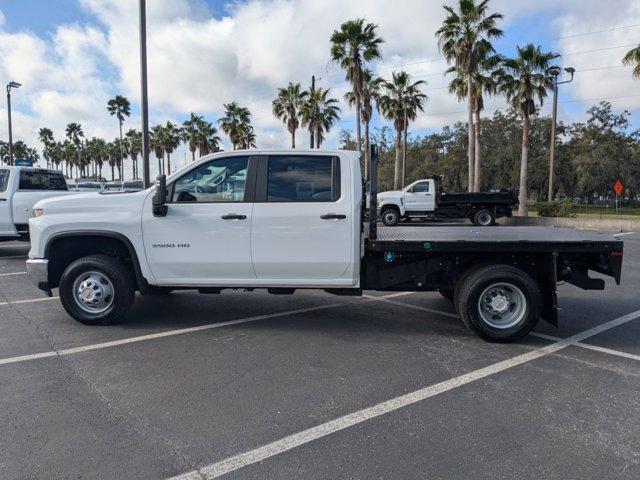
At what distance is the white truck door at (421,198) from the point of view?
74.4ft

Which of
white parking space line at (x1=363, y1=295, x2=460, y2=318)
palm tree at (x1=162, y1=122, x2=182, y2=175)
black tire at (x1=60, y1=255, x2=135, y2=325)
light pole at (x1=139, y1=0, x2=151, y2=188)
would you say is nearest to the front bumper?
black tire at (x1=60, y1=255, x2=135, y2=325)

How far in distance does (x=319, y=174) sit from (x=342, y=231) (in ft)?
2.27

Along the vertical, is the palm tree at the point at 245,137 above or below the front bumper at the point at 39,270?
above

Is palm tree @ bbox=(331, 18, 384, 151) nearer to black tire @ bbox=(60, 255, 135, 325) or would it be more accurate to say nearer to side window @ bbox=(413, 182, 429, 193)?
side window @ bbox=(413, 182, 429, 193)

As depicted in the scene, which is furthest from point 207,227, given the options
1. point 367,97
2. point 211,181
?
point 367,97

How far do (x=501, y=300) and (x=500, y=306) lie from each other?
0.21 feet

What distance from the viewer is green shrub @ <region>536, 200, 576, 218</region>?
82.7ft

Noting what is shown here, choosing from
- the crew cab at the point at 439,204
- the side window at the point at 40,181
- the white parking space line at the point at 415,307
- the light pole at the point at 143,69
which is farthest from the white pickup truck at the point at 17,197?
the crew cab at the point at 439,204

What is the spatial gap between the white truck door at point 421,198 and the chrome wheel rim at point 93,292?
60.0ft

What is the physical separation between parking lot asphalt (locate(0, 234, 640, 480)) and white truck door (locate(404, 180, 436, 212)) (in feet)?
53.3

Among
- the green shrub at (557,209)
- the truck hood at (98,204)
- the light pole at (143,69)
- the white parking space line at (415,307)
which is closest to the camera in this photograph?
the truck hood at (98,204)

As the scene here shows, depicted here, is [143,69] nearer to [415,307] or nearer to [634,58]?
[415,307]

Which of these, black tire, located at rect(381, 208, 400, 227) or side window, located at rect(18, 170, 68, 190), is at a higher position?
side window, located at rect(18, 170, 68, 190)

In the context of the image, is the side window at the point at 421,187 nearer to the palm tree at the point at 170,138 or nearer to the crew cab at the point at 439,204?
the crew cab at the point at 439,204
